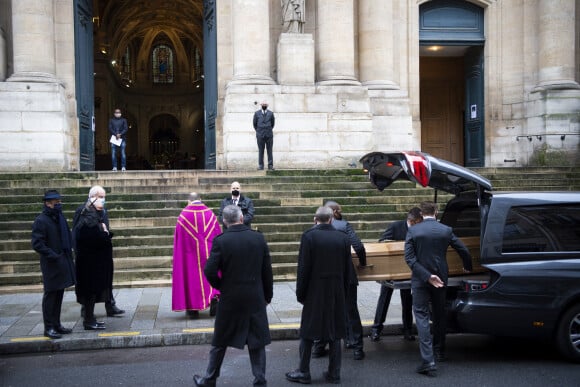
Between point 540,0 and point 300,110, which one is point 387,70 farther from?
point 540,0

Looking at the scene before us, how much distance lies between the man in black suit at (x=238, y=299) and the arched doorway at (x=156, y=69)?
32.3m

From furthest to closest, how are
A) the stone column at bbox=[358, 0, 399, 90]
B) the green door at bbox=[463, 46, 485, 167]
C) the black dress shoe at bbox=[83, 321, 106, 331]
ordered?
the green door at bbox=[463, 46, 485, 167], the stone column at bbox=[358, 0, 399, 90], the black dress shoe at bbox=[83, 321, 106, 331]

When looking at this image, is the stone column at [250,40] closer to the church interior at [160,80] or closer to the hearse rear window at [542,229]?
the hearse rear window at [542,229]

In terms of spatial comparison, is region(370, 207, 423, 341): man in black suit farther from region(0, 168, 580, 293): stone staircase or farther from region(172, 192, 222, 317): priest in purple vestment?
region(0, 168, 580, 293): stone staircase

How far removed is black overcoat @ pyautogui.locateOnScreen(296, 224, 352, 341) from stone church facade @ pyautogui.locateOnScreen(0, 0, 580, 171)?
12023 mm

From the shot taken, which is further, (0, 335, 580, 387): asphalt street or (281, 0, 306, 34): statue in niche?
(281, 0, 306, 34): statue in niche

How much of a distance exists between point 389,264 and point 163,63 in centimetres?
4330

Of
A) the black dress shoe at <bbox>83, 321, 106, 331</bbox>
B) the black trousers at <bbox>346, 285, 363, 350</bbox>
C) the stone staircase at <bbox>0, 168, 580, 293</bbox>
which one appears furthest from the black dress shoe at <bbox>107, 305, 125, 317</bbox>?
the black trousers at <bbox>346, 285, 363, 350</bbox>

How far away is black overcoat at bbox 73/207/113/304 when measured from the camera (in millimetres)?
8570

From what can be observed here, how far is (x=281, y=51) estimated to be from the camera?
62.1 ft

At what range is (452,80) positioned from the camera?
25.5 meters

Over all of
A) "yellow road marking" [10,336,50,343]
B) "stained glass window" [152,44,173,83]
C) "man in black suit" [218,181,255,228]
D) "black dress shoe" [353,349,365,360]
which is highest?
"stained glass window" [152,44,173,83]

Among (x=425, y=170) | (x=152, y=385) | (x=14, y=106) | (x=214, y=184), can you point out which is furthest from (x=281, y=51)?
(x=152, y=385)

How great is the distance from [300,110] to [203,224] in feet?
32.9
